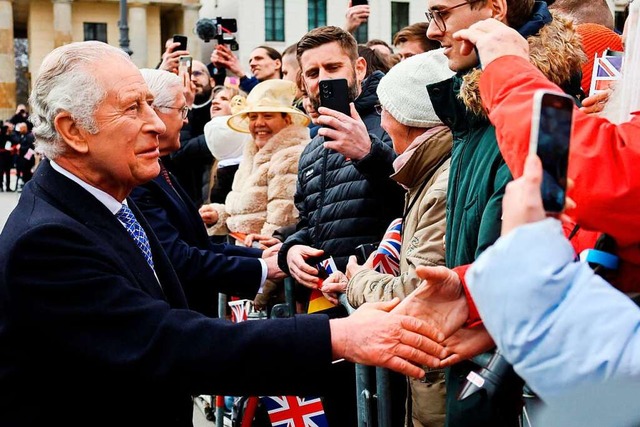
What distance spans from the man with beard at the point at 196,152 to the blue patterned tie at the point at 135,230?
4532 mm

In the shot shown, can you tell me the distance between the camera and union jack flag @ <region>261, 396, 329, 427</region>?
174 inches

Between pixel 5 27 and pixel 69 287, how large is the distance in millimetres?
65143

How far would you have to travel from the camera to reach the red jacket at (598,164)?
1.88 metres

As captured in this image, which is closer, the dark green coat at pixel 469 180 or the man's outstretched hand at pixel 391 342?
the man's outstretched hand at pixel 391 342

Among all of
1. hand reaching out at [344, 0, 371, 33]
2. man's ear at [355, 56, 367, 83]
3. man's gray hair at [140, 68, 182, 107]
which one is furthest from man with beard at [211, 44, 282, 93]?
man's gray hair at [140, 68, 182, 107]

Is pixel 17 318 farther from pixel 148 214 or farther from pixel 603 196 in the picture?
pixel 148 214

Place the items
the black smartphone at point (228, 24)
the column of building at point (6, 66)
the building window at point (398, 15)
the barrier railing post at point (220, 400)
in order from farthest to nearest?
the column of building at point (6, 66) < the building window at point (398, 15) < the black smartphone at point (228, 24) < the barrier railing post at point (220, 400)

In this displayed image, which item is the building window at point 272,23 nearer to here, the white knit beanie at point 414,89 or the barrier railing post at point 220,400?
the barrier railing post at point 220,400

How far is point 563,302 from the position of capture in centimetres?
152

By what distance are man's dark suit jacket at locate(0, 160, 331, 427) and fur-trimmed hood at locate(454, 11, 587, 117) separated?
3.14 ft

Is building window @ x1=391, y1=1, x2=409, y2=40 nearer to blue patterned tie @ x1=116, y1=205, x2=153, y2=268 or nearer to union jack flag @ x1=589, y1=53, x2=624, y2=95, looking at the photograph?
union jack flag @ x1=589, y1=53, x2=624, y2=95

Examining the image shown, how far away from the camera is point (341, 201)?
4.43 metres

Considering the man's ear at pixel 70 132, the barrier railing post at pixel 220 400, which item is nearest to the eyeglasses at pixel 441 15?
the man's ear at pixel 70 132

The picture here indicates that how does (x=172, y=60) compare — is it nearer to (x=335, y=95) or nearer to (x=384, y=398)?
(x=335, y=95)
